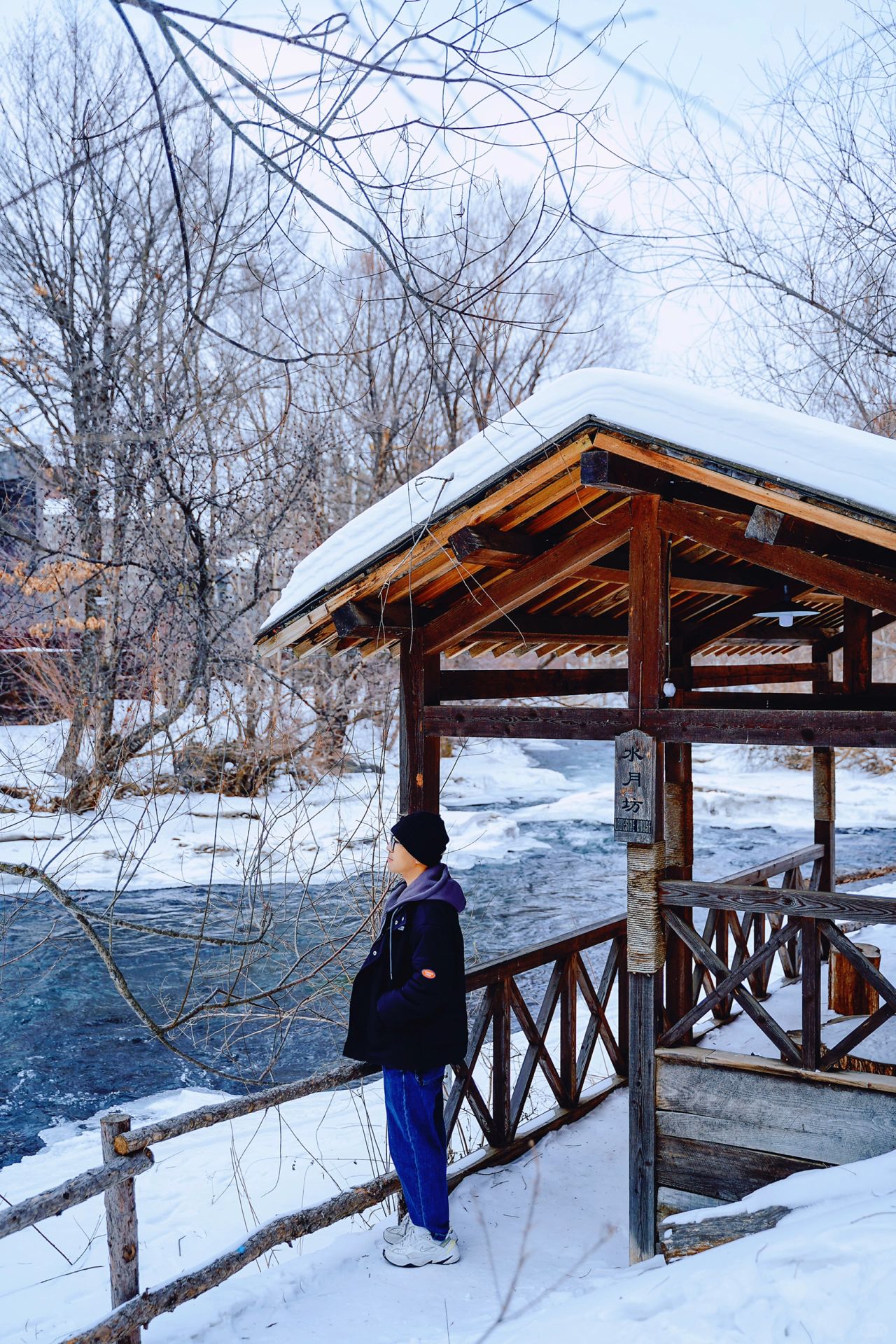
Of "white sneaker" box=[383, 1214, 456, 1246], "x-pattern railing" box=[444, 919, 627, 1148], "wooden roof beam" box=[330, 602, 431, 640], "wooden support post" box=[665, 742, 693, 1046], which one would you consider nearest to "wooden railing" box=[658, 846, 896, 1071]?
"x-pattern railing" box=[444, 919, 627, 1148]

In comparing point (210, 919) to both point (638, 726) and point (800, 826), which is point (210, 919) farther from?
point (800, 826)

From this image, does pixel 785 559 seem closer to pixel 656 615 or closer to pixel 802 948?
pixel 656 615

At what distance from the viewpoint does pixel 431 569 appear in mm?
4695

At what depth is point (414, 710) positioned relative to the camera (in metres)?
Answer: 5.03

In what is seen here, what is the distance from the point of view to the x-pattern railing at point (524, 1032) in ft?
16.3

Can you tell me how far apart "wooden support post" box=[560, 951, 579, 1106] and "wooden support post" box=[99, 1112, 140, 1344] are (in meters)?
2.67

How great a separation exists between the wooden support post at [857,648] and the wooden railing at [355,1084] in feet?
6.48

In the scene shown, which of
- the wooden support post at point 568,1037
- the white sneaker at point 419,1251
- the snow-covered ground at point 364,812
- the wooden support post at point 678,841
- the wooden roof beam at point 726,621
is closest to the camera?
the white sneaker at point 419,1251

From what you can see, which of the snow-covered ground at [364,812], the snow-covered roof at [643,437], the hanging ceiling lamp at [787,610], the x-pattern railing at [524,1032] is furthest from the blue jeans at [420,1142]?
the snow-covered ground at [364,812]

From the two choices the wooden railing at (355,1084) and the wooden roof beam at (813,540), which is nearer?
the wooden railing at (355,1084)

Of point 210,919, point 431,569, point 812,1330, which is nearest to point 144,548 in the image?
point 210,919

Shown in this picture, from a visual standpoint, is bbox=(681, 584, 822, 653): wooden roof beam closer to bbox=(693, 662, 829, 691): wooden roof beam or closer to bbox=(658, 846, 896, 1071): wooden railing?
bbox=(693, 662, 829, 691): wooden roof beam

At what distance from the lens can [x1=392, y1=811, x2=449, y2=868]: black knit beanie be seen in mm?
3947

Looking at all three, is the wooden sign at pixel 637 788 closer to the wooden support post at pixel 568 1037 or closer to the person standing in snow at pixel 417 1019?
the person standing in snow at pixel 417 1019
